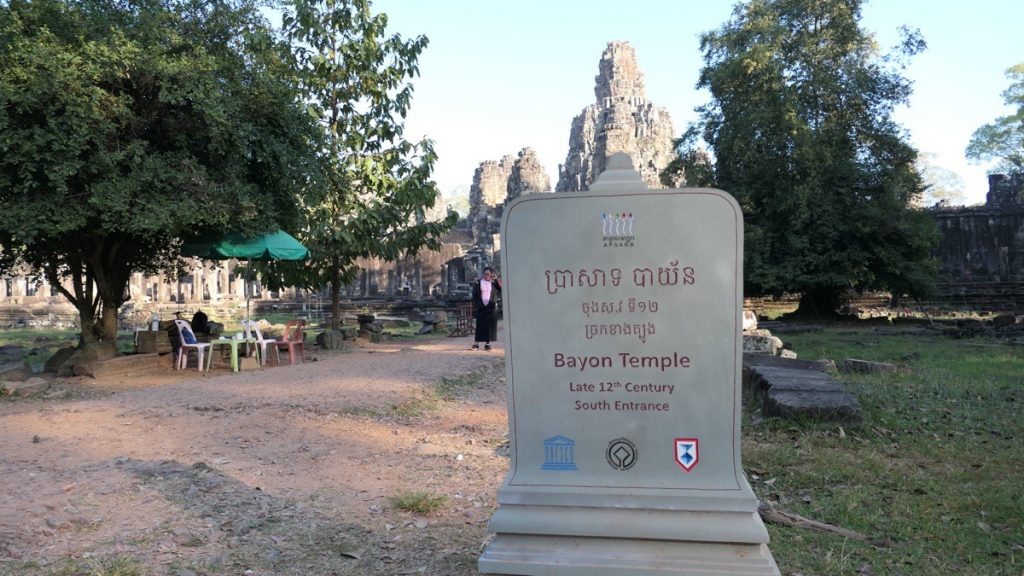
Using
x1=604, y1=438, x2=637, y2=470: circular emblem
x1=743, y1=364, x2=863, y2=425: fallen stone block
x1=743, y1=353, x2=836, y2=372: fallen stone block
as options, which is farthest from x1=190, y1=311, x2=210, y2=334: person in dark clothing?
x1=604, y1=438, x2=637, y2=470: circular emblem

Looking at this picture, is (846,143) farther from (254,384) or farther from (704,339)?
(704,339)

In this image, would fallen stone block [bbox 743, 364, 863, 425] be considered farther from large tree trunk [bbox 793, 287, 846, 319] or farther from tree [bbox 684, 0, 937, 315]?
large tree trunk [bbox 793, 287, 846, 319]

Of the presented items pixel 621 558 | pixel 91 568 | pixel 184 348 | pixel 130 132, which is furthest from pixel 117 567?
pixel 184 348

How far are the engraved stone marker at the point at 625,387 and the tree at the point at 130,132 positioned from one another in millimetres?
7926

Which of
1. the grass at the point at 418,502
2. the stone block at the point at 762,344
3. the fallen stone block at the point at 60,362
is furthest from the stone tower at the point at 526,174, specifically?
the grass at the point at 418,502

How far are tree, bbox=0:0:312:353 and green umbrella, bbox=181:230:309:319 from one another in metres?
0.27

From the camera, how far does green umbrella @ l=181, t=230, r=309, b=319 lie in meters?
11.7

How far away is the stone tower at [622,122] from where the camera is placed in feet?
188

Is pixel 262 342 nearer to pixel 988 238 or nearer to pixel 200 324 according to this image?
pixel 200 324

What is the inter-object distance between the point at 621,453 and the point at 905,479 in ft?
10.7

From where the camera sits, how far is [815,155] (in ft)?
73.7

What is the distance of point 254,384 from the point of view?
9758 millimetres

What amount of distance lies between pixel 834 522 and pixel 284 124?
372 inches

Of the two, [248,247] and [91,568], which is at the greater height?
[248,247]
